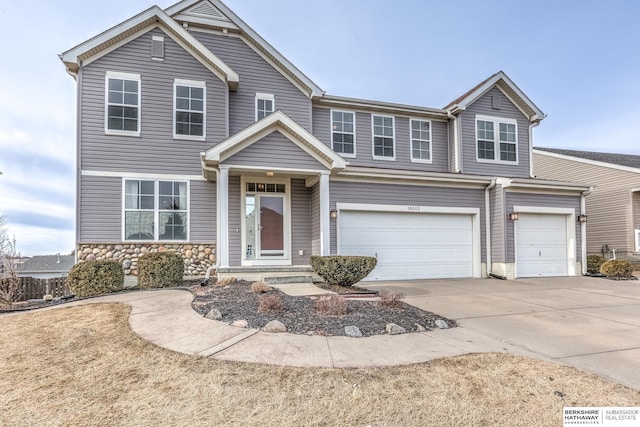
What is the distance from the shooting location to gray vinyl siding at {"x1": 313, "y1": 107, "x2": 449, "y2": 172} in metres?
13.0

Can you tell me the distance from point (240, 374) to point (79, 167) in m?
8.96

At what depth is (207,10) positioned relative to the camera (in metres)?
11.8

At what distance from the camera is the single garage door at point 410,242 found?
37.0ft

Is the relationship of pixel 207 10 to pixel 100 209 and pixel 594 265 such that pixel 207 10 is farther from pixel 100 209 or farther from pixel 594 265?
pixel 594 265

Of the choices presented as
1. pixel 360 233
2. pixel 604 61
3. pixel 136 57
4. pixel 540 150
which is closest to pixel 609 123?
pixel 540 150

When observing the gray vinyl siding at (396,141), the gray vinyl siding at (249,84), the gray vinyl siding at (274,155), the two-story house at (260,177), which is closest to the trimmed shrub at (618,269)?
the two-story house at (260,177)

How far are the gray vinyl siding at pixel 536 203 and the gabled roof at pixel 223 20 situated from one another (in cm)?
822

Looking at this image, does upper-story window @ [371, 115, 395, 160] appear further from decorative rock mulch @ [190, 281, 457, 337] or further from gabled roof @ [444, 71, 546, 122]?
decorative rock mulch @ [190, 281, 457, 337]

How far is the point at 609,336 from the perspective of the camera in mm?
5387

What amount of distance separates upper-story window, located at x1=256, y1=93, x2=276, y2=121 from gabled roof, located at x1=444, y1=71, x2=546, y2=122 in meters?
6.71

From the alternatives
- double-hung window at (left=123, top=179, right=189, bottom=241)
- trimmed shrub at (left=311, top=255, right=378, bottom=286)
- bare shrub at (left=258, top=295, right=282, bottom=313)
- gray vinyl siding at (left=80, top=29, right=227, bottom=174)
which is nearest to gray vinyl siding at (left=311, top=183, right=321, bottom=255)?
trimmed shrub at (left=311, top=255, right=378, bottom=286)

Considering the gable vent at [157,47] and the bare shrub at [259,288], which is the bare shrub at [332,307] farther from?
the gable vent at [157,47]

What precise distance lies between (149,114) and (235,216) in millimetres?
3854

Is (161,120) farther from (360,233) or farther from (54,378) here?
(54,378)
